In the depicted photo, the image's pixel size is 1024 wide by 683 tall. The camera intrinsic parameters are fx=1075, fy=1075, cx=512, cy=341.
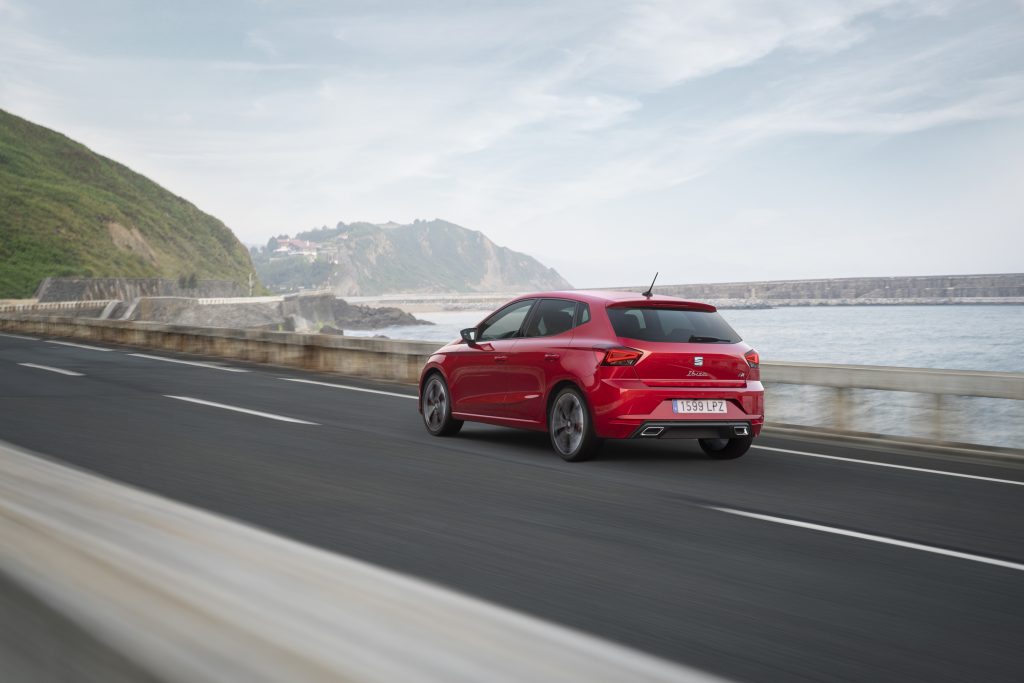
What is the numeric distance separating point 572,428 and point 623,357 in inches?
32.4

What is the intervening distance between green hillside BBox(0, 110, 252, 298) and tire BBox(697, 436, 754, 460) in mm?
118288

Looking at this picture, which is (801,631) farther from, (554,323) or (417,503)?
(554,323)

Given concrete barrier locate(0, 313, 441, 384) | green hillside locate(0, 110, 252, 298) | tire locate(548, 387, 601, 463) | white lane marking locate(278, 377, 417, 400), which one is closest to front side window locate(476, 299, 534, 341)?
tire locate(548, 387, 601, 463)

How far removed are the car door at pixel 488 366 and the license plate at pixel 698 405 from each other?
6.23ft

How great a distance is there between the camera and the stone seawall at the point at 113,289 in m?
101

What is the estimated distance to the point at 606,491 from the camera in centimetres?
786

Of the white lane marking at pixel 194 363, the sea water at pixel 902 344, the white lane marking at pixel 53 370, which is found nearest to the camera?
the white lane marking at pixel 53 370

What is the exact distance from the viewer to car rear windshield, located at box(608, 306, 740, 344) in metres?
9.54

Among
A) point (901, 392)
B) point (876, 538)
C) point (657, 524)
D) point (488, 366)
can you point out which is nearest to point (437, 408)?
point (488, 366)

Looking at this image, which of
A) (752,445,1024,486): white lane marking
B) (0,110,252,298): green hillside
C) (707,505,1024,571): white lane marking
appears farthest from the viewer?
(0,110,252,298): green hillside

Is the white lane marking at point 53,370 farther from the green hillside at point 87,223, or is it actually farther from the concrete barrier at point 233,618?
the green hillside at point 87,223

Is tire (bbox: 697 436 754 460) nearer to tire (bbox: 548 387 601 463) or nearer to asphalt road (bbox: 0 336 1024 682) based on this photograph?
asphalt road (bbox: 0 336 1024 682)

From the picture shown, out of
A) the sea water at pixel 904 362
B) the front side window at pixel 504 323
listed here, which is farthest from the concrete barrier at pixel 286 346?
the sea water at pixel 904 362

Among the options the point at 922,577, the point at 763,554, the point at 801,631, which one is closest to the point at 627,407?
the point at 763,554
